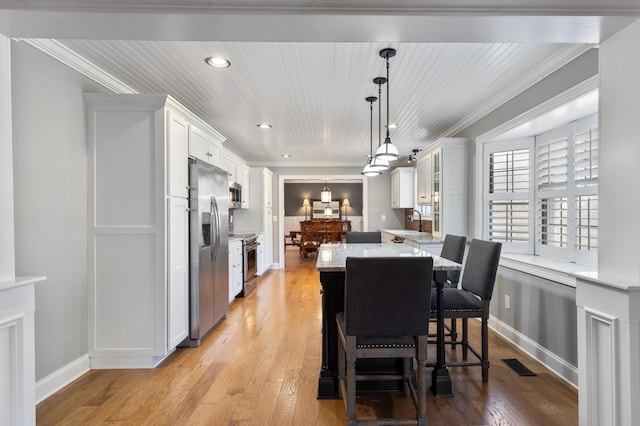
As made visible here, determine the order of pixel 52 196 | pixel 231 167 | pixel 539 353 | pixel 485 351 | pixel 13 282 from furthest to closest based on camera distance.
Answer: pixel 231 167
pixel 539 353
pixel 485 351
pixel 52 196
pixel 13 282

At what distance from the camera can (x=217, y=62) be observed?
96.5 inches

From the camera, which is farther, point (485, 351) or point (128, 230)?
point (128, 230)

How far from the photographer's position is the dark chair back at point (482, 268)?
2.28 metres

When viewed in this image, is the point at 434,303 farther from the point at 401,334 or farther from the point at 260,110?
the point at 260,110

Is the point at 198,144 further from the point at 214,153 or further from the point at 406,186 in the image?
the point at 406,186

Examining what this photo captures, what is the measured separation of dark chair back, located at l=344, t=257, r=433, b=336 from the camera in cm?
165

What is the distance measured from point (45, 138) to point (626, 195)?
125 inches

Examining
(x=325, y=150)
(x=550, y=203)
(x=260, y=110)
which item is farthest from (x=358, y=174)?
(x=550, y=203)

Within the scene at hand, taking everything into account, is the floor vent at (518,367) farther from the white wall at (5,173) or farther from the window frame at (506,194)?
the white wall at (5,173)

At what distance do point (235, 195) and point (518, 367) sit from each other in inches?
171

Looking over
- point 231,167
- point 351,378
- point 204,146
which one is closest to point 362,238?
point 204,146

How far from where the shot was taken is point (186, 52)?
231cm

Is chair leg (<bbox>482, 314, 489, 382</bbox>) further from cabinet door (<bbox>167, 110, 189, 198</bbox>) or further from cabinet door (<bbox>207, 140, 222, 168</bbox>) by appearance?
cabinet door (<bbox>207, 140, 222, 168</bbox>)

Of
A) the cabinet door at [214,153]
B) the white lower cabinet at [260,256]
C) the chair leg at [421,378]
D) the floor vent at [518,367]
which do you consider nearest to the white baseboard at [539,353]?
the floor vent at [518,367]
